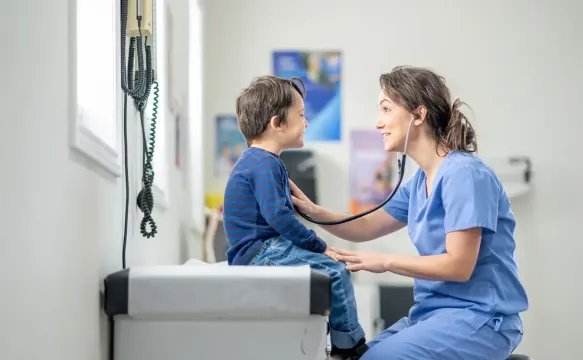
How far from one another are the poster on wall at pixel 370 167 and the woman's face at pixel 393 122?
2.96 m

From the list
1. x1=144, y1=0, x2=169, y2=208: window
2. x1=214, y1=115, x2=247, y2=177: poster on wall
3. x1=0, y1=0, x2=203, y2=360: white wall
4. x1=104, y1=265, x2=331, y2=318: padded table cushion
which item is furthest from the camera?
x1=214, y1=115, x2=247, y2=177: poster on wall

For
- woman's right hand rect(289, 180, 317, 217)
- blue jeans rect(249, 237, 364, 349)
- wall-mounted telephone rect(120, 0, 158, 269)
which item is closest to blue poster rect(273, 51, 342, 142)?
woman's right hand rect(289, 180, 317, 217)

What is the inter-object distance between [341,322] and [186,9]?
2466 mm

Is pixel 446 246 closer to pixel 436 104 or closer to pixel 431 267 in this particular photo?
Answer: pixel 431 267

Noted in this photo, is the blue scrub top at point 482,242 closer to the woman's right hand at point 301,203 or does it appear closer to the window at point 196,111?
the woman's right hand at point 301,203

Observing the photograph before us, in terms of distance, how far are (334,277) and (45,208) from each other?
682 mm

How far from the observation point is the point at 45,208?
1260 mm

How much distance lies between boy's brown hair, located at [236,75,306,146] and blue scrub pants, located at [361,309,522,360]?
1.99 feet

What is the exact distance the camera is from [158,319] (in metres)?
1.56

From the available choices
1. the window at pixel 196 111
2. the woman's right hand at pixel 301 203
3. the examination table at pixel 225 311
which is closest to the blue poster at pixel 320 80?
the window at pixel 196 111

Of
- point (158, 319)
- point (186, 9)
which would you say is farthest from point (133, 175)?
point (186, 9)

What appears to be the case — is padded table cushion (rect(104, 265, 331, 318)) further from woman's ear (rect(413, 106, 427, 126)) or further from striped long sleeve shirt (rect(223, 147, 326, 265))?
woman's ear (rect(413, 106, 427, 126))

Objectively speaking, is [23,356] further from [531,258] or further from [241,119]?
[531,258]

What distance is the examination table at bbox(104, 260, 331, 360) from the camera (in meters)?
1.51
